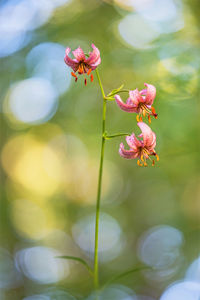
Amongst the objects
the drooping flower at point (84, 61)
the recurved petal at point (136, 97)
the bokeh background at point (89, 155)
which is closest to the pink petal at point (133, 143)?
the recurved petal at point (136, 97)

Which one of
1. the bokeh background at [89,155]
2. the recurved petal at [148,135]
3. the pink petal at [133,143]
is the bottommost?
the bokeh background at [89,155]

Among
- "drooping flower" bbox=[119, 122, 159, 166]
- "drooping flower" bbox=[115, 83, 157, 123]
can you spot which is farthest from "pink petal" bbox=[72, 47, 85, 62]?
"drooping flower" bbox=[119, 122, 159, 166]

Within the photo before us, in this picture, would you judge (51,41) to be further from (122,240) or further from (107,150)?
(122,240)

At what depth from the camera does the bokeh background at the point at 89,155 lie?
4141 mm

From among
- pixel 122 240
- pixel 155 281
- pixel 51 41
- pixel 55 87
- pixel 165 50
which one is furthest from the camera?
pixel 122 240

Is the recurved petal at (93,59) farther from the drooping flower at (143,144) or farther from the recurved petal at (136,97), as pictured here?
the drooping flower at (143,144)

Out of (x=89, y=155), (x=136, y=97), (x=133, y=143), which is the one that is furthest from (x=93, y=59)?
(x=89, y=155)

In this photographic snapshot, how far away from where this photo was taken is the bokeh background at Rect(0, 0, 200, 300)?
13.6 ft

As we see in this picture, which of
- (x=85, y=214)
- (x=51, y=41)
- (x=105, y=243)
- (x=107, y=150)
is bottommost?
(x=105, y=243)

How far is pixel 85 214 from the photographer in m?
6.00

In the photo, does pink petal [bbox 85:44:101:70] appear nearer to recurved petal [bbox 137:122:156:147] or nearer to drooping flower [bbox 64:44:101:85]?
drooping flower [bbox 64:44:101:85]

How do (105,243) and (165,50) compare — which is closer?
(165,50)

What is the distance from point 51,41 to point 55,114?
136 centimetres

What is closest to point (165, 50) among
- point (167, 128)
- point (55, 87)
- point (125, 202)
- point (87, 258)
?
point (167, 128)
